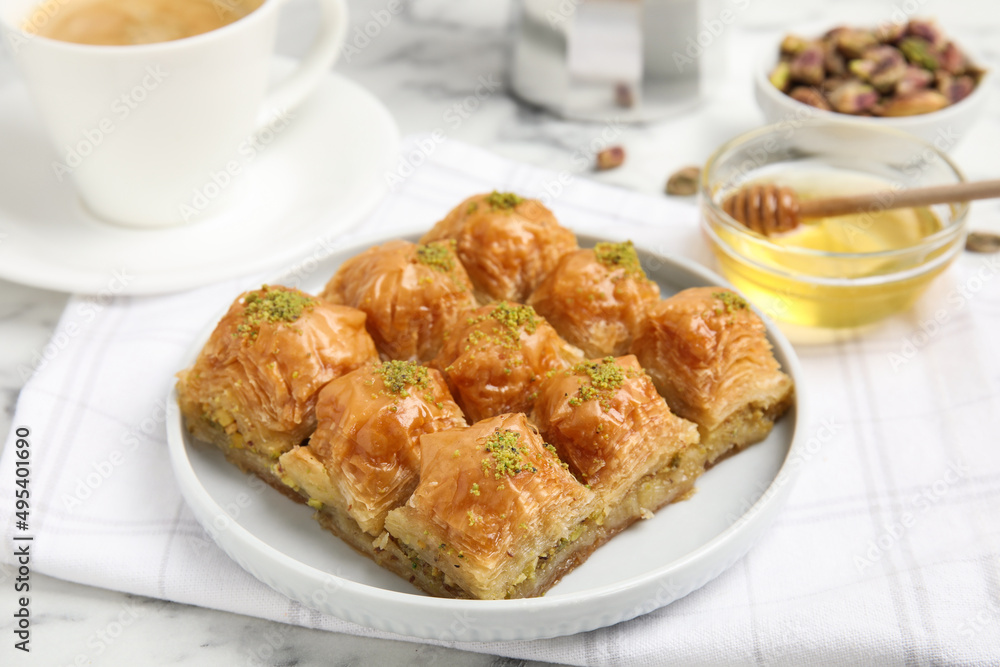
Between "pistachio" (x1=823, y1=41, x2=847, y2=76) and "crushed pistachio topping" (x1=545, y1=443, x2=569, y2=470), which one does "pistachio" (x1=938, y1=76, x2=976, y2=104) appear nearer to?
"pistachio" (x1=823, y1=41, x2=847, y2=76)

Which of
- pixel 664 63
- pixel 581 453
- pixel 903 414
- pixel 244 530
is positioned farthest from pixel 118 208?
pixel 903 414

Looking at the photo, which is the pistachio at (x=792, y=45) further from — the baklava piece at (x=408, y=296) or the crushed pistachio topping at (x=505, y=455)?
the crushed pistachio topping at (x=505, y=455)

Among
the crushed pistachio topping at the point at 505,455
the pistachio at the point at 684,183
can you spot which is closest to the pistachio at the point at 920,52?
the pistachio at the point at 684,183

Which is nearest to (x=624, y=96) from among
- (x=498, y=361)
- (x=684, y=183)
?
(x=684, y=183)

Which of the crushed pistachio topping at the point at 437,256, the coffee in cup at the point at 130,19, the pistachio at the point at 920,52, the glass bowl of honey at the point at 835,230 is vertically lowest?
the glass bowl of honey at the point at 835,230

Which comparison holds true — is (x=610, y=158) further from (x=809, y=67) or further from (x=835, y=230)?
(x=835, y=230)

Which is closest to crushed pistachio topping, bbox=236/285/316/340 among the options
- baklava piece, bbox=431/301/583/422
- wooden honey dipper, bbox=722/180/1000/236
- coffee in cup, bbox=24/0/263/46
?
baklava piece, bbox=431/301/583/422

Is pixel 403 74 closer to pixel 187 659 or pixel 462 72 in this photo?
pixel 462 72
